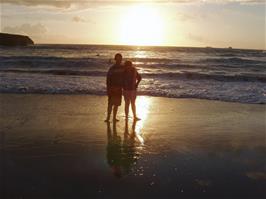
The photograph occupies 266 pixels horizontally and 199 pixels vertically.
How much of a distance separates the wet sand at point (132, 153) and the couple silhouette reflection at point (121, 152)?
0.05 ft

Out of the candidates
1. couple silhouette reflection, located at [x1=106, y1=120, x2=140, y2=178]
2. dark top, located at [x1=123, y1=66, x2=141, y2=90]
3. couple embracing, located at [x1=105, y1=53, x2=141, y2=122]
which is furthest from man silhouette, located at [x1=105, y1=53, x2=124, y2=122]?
couple silhouette reflection, located at [x1=106, y1=120, x2=140, y2=178]

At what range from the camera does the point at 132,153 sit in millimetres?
8016

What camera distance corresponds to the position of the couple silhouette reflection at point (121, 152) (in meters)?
7.11

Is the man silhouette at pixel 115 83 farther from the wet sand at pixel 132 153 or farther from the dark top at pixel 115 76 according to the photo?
the wet sand at pixel 132 153

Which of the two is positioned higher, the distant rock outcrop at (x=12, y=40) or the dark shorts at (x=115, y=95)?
the dark shorts at (x=115, y=95)

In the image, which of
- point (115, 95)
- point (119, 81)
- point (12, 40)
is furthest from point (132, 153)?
point (12, 40)

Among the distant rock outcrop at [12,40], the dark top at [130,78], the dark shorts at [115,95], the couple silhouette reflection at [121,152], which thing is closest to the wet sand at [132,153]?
the couple silhouette reflection at [121,152]

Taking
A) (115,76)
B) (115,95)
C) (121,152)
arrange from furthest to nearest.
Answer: (115,95), (115,76), (121,152)

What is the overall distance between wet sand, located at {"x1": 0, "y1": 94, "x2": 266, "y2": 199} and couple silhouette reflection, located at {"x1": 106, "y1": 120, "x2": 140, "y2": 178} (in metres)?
0.02

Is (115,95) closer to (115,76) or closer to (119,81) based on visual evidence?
(119,81)

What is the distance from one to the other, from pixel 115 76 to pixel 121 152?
132 inches

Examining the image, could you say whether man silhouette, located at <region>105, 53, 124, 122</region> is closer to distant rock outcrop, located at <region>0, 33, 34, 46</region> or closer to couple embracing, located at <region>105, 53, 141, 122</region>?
couple embracing, located at <region>105, 53, 141, 122</region>

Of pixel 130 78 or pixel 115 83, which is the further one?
pixel 130 78

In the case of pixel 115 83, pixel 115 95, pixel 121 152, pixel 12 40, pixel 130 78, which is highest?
pixel 130 78
